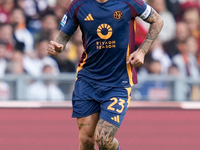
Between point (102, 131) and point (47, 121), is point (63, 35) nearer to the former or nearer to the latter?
point (102, 131)

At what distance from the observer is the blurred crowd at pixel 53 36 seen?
25.5ft

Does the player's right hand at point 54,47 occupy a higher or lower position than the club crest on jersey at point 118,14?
lower

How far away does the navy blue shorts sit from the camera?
3861mm

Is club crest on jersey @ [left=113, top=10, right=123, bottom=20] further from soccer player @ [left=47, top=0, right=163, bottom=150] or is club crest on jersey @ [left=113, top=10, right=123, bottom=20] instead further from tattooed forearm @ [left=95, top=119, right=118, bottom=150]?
tattooed forearm @ [left=95, top=119, right=118, bottom=150]

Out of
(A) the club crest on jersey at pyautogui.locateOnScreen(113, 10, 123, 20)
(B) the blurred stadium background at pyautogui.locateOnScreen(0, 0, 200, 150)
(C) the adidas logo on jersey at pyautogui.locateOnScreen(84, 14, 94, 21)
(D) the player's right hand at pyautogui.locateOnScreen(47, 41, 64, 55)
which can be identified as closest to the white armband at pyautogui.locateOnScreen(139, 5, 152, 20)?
(A) the club crest on jersey at pyautogui.locateOnScreen(113, 10, 123, 20)

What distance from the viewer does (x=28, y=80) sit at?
7.68 m

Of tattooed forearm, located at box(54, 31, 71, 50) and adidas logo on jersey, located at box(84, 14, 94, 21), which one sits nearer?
adidas logo on jersey, located at box(84, 14, 94, 21)

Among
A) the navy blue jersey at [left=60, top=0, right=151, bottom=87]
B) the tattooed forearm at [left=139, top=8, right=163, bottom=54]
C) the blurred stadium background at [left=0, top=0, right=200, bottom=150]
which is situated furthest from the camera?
the blurred stadium background at [left=0, top=0, right=200, bottom=150]

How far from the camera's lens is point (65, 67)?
25.9 ft

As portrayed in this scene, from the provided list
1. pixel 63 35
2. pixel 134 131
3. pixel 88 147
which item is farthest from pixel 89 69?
pixel 134 131

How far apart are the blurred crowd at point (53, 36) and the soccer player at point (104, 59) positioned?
365 cm

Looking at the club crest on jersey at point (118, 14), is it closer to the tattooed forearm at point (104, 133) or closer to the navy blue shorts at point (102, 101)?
the navy blue shorts at point (102, 101)

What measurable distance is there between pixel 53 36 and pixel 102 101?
13.4 ft

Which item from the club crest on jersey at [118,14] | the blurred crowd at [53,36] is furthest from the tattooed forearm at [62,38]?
the blurred crowd at [53,36]
